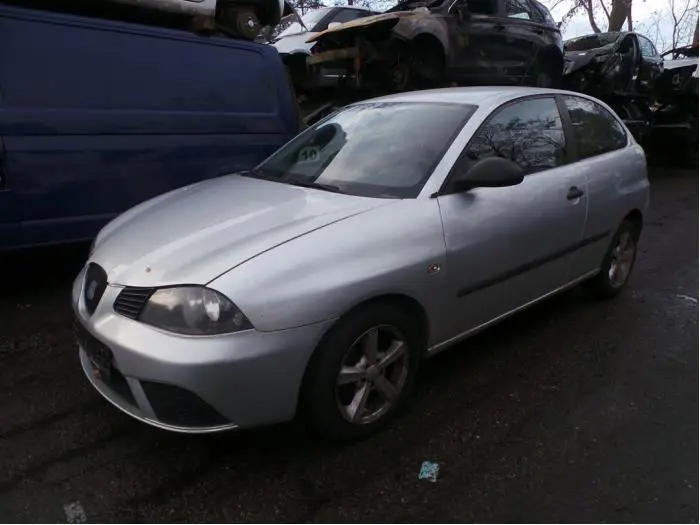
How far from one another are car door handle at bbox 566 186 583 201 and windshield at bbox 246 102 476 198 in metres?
0.83

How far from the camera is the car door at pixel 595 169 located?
389 cm

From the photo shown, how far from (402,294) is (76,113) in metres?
2.74

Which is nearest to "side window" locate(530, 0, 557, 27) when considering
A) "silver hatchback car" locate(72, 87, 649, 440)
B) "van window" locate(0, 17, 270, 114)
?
"van window" locate(0, 17, 270, 114)

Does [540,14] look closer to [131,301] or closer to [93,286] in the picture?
[93,286]

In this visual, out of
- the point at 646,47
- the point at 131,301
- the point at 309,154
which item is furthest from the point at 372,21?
the point at 646,47

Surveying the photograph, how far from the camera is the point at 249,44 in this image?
5117 mm

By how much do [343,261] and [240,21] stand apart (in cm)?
407

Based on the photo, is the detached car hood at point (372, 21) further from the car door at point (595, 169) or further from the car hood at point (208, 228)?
the car hood at point (208, 228)

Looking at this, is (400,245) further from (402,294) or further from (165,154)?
(165,154)

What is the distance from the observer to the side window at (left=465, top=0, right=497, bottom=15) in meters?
8.66

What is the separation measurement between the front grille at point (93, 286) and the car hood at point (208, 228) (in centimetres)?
4

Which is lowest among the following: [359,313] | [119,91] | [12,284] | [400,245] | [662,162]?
[662,162]

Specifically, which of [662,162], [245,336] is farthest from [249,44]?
[662,162]

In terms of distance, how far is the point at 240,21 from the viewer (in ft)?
18.7
